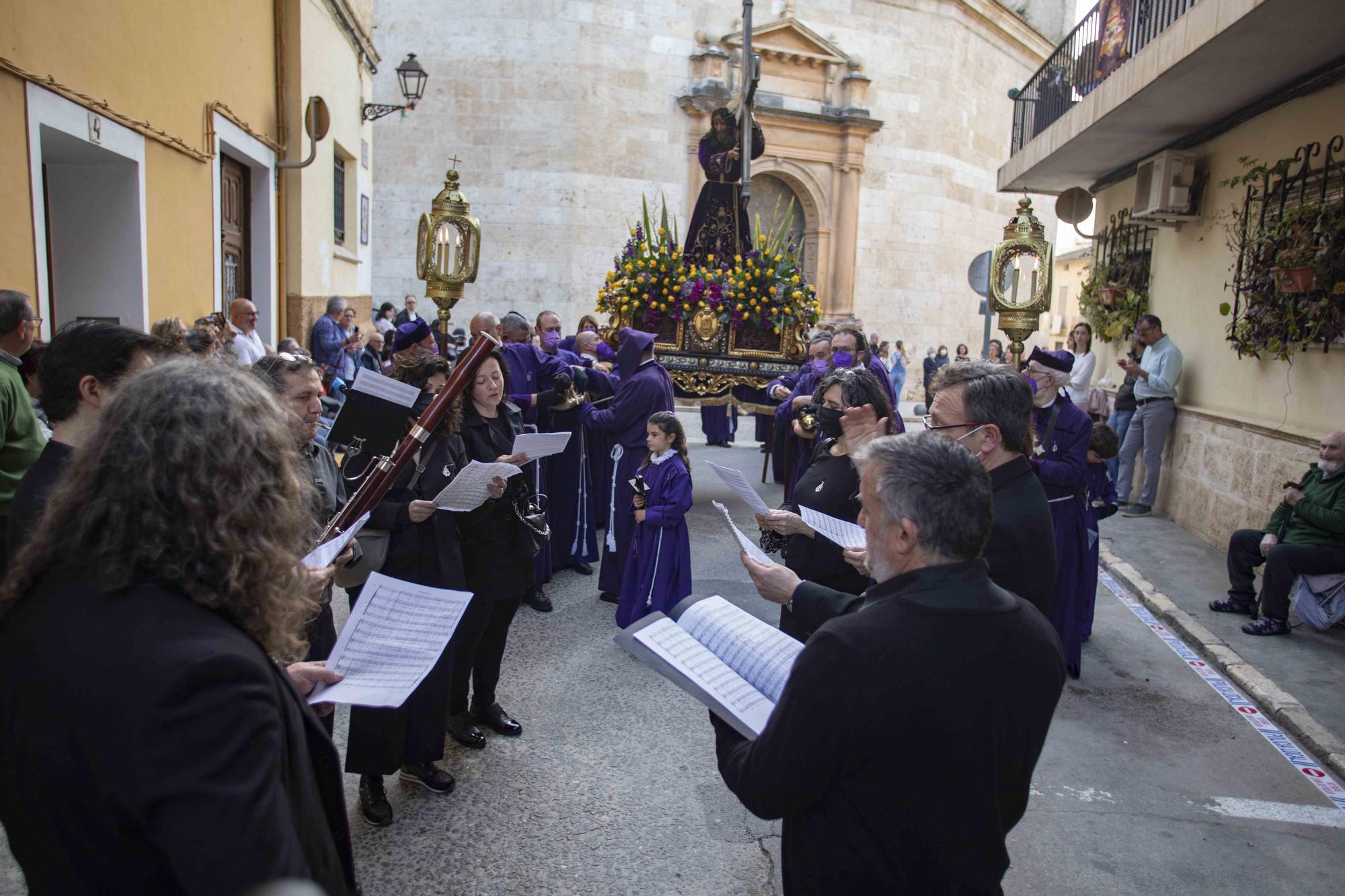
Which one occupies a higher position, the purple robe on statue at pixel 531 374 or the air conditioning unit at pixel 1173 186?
the air conditioning unit at pixel 1173 186

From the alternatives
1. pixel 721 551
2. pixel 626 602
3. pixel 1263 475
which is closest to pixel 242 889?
pixel 626 602

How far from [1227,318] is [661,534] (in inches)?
273

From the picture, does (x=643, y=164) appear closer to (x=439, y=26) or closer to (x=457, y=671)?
(x=439, y=26)

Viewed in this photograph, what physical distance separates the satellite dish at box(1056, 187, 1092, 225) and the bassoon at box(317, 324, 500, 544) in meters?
10.8

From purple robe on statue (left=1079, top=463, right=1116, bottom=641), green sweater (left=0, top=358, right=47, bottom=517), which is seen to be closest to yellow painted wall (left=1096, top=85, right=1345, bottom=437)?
purple robe on statue (left=1079, top=463, right=1116, bottom=641)

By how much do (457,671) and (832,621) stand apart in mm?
2717

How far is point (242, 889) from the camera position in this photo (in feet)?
3.91

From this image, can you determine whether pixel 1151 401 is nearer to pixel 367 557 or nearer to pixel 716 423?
pixel 716 423

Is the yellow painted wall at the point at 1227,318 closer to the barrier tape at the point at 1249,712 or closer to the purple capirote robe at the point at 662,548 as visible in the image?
the barrier tape at the point at 1249,712

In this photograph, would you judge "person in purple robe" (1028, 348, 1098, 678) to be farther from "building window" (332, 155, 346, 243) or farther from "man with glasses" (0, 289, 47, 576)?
"building window" (332, 155, 346, 243)

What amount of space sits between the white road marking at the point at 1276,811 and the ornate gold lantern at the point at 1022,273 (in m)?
3.41

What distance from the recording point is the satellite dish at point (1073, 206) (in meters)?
12.2

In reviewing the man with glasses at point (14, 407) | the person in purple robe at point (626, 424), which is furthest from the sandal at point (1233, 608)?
the man with glasses at point (14, 407)

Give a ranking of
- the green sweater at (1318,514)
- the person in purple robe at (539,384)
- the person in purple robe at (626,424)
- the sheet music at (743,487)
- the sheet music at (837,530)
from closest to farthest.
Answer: the sheet music at (837,530), the sheet music at (743,487), the green sweater at (1318,514), the person in purple robe at (626,424), the person in purple robe at (539,384)
